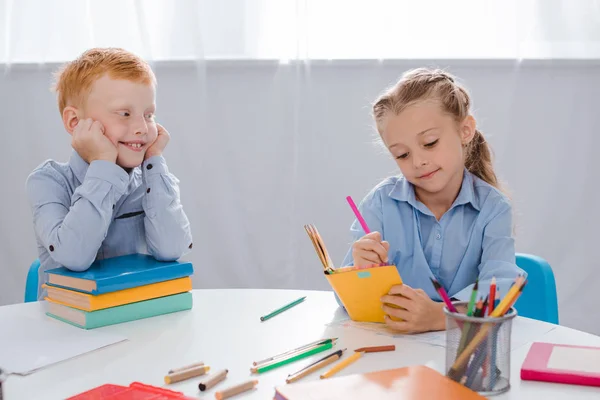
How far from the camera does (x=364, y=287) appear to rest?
1049 millimetres

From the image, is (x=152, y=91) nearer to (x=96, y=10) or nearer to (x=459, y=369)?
(x=459, y=369)

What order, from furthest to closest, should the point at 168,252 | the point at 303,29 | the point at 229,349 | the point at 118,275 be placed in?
the point at 303,29 → the point at 168,252 → the point at 118,275 → the point at 229,349

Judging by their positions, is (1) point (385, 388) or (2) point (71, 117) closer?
(1) point (385, 388)

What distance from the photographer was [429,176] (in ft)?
4.51

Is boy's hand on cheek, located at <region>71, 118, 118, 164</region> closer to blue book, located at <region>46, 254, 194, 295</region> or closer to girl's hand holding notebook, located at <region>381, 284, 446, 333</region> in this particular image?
blue book, located at <region>46, 254, 194, 295</region>

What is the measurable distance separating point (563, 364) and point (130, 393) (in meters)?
0.51

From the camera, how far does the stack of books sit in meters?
1.09

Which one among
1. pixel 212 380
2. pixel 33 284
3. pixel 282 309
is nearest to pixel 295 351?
pixel 212 380

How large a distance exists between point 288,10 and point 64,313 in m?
1.76

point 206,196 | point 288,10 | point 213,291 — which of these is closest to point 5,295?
point 206,196

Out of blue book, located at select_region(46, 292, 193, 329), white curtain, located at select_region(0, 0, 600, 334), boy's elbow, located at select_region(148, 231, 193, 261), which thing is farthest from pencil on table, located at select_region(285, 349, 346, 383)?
white curtain, located at select_region(0, 0, 600, 334)

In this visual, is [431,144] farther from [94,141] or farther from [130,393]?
[130,393]

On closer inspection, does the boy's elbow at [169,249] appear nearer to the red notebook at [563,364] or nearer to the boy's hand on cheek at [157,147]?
the boy's hand on cheek at [157,147]

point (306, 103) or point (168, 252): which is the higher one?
point (306, 103)
